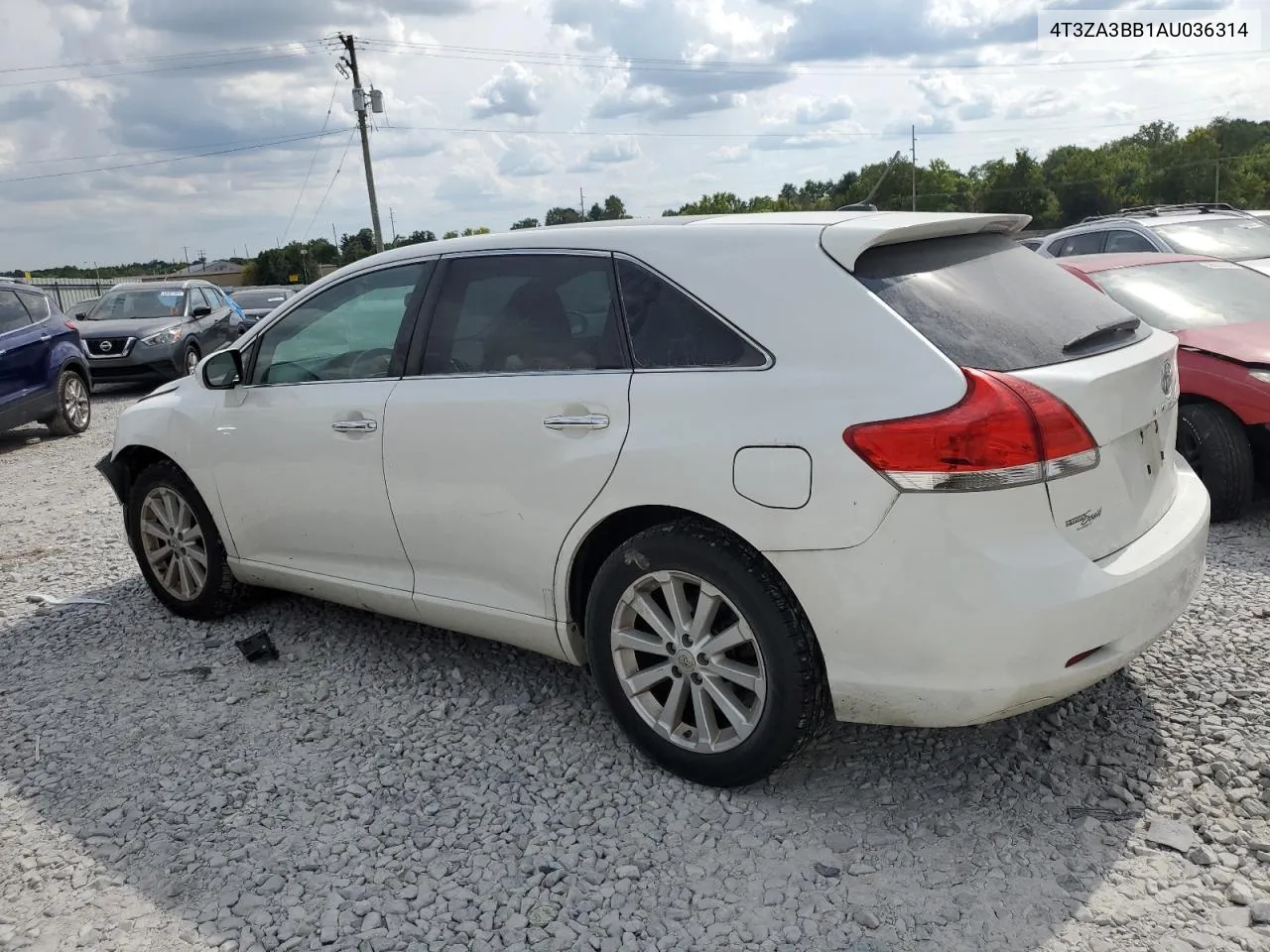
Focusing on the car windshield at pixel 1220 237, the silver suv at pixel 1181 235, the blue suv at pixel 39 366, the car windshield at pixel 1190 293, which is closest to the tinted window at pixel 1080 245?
the silver suv at pixel 1181 235

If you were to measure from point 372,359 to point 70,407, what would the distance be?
9.21 metres

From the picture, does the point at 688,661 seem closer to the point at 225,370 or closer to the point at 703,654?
the point at 703,654

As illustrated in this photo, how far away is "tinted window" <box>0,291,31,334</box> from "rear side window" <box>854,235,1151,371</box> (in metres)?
10.3

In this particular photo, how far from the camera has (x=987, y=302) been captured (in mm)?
3068

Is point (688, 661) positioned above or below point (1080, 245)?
below

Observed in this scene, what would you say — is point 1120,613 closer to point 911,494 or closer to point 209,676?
point 911,494

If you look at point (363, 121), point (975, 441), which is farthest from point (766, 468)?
point (363, 121)

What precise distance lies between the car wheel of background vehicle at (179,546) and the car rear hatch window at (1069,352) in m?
3.34

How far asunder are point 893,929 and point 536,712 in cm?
166

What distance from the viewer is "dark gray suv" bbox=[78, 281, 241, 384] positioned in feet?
49.6

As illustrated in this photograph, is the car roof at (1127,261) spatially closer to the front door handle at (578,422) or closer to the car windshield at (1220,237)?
the car windshield at (1220,237)

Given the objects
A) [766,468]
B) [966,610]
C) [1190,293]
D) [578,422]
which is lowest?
[966,610]

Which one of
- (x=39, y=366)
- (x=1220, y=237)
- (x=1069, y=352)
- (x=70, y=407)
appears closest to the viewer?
(x=1069, y=352)

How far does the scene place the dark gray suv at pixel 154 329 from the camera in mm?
15109
